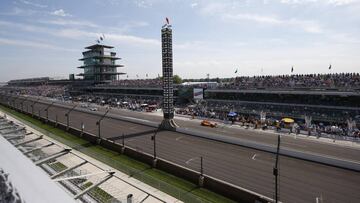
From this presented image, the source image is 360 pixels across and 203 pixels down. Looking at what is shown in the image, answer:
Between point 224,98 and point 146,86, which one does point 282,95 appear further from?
point 146,86

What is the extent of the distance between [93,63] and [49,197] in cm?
13377

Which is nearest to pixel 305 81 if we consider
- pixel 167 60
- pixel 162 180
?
pixel 167 60

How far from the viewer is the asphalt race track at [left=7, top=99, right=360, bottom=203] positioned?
20520 mm

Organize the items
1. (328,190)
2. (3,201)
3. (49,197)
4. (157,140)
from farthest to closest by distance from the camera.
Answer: (157,140), (328,190), (49,197), (3,201)

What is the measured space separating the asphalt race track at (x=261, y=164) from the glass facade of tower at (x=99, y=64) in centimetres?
9294

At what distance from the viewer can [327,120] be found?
44094mm

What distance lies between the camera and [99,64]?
130m

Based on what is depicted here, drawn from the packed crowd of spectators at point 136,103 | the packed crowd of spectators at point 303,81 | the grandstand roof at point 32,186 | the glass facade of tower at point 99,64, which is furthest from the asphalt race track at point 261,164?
the glass facade of tower at point 99,64

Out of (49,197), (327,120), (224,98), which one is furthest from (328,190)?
(224,98)

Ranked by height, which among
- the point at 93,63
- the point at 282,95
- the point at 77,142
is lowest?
the point at 77,142

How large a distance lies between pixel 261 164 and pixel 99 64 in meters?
115

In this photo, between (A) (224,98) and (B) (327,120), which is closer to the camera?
(B) (327,120)

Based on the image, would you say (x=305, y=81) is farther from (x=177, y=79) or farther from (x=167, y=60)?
(x=177, y=79)

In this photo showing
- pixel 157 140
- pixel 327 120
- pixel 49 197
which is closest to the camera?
pixel 49 197
